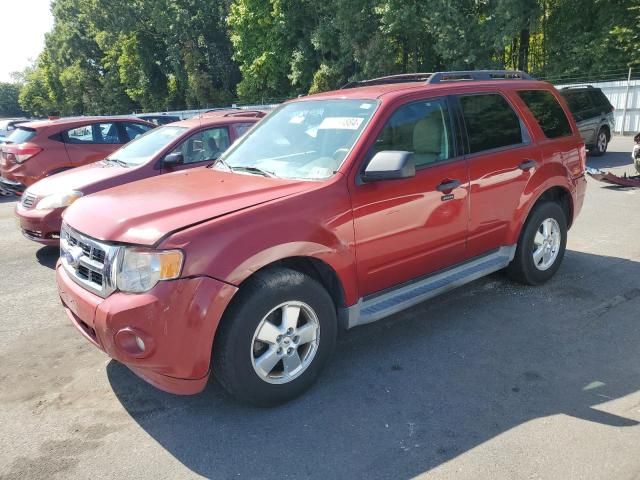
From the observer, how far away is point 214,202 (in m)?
3.11

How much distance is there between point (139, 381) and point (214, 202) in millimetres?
1412

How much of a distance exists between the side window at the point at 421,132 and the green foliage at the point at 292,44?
77.5ft

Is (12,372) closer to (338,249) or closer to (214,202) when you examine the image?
(214,202)

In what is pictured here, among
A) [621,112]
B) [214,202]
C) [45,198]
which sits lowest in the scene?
[621,112]

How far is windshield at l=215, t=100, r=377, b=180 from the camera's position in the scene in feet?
11.8

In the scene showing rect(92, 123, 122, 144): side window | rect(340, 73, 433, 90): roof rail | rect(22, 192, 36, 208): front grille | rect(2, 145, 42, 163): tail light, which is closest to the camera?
rect(340, 73, 433, 90): roof rail

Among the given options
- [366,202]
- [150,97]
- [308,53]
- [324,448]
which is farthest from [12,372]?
[150,97]

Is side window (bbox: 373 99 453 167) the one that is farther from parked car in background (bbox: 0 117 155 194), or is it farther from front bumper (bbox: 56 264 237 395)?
parked car in background (bbox: 0 117 155 194)

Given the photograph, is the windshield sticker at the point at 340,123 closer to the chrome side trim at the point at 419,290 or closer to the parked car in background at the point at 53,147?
the chrome side trim at the point at 419,290

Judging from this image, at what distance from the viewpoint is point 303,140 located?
154 inches

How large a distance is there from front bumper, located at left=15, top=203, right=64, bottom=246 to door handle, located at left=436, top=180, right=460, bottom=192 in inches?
174

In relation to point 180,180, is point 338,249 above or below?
below

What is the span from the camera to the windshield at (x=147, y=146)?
679cm

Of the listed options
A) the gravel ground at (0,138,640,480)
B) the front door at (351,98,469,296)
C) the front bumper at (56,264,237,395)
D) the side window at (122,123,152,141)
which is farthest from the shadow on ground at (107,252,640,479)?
the side window at (122,123,152,141)
